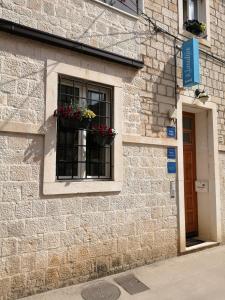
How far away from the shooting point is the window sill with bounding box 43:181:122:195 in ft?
13.4

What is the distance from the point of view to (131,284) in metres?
4.32

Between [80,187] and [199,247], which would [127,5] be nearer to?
[80,187]

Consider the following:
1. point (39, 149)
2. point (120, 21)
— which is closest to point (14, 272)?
point (39, 149)

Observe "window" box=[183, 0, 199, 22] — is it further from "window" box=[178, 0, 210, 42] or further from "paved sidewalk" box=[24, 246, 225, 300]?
"paved sidewalk" box=[24, 246, 225, 300]

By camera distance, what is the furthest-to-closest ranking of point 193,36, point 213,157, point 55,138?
point 213,157 < point 193,36 < point 55,138

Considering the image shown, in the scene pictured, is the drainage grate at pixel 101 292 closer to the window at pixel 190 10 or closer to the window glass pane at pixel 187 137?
the window glass pane at pixel 187 137

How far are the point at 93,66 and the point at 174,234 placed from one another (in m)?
3.28

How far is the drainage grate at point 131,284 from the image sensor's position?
13.6 feet

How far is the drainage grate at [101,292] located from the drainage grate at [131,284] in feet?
0.47

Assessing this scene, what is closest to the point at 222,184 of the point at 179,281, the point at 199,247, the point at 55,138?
the point at 199,247

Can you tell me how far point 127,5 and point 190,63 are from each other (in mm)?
1554

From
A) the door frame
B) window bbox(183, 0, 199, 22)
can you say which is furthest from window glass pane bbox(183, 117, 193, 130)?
window bbox(183, 0, 199, 22)

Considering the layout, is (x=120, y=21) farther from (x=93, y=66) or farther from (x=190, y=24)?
(x=190, y=24)

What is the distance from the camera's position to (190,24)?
6.41 m
